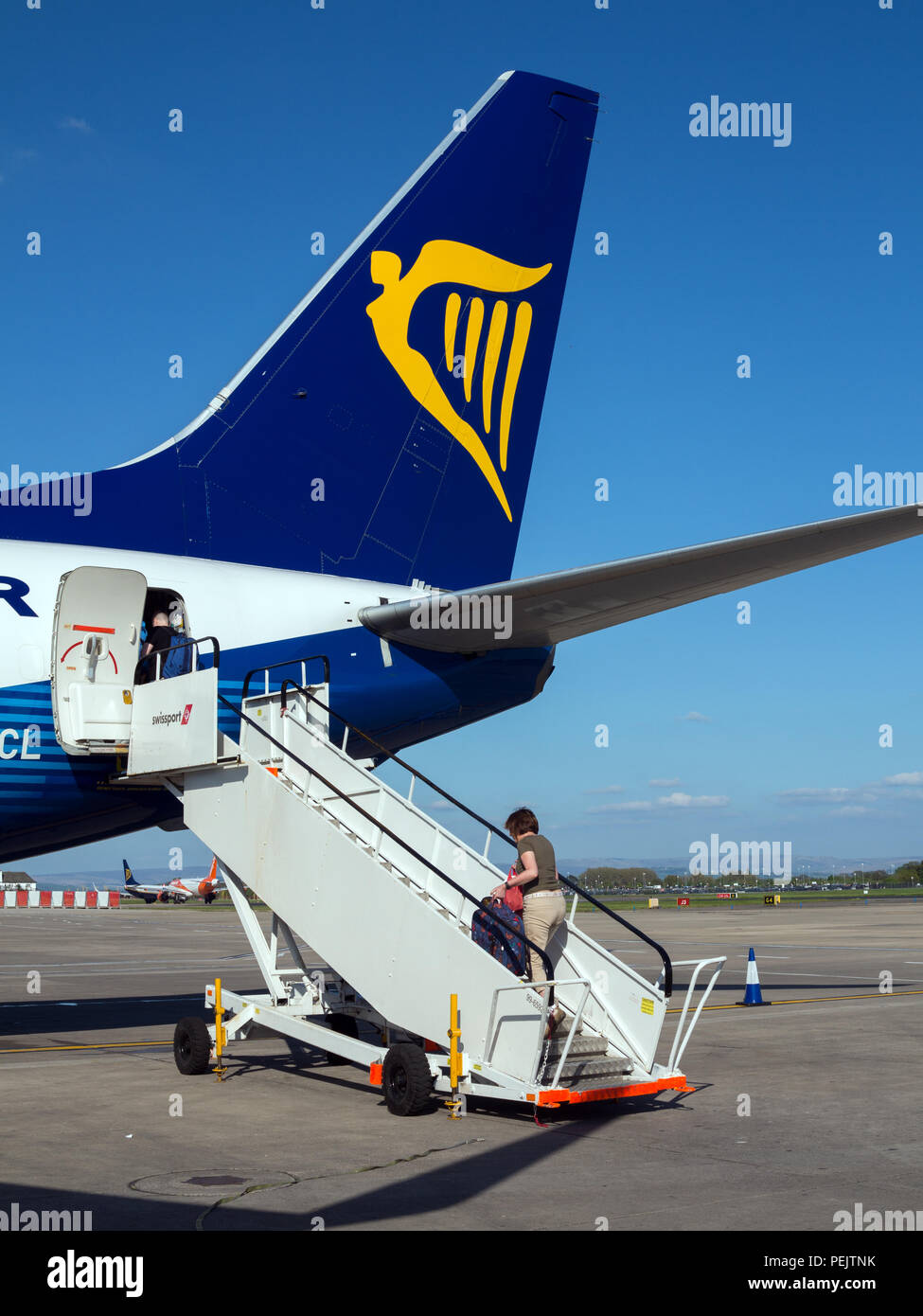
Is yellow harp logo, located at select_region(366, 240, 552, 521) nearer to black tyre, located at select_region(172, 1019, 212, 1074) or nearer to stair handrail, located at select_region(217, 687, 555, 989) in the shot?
stair handrail, located at select_region(217, 687, 555, 989)

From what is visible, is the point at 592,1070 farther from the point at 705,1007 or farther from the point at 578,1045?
the point at 705,1007

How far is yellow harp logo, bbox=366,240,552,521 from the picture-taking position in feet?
50.3

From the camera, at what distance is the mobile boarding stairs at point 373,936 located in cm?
1012

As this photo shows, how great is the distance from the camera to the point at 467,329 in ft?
52.1

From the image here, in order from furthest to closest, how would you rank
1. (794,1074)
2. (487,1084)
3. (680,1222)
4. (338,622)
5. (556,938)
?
(338,622)
(794,1074)
(556,938)
(487,1084)
(680,1222)

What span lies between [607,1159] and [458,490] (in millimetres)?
9058

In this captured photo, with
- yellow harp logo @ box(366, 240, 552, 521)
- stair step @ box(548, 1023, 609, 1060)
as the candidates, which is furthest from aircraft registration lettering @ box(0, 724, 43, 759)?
yellow harp logo @ box(366, 240, 552, 521)

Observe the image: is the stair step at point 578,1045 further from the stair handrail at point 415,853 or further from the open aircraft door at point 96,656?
the open aircraft door at point 96,656

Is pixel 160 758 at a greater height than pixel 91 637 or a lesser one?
lesser

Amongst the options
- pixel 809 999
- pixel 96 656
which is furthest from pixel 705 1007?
pixel 96 656
